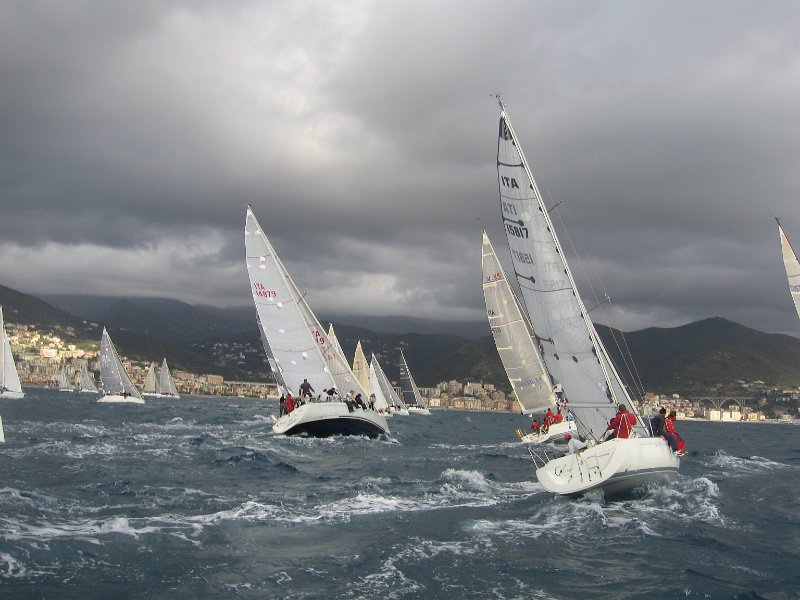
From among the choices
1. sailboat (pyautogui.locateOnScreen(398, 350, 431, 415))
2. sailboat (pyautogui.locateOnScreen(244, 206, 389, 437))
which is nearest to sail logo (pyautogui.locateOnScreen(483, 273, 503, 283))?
sailboat (pyautogui.locateOnScreen(244, 206, 389, 437))

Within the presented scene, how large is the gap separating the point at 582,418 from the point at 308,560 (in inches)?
510

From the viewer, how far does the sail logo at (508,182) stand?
22.4 m

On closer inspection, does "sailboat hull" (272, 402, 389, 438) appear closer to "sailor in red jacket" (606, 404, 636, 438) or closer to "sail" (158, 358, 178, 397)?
"sailor in red jacket" (606, 404, 636, 438)

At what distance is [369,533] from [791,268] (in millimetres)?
32845

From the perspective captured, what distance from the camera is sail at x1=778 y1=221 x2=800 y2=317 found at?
126 ft

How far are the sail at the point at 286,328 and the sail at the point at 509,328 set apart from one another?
37.5 ft

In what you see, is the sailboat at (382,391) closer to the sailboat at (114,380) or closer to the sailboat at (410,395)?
the sailboat at (410,395)

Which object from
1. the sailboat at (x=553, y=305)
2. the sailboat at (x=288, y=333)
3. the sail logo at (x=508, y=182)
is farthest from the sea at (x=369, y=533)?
the sailboat at (x=288, y=333)

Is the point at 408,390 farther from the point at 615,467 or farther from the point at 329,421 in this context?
the point at 615,467

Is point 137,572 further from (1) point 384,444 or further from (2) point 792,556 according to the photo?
(1) point 384,444

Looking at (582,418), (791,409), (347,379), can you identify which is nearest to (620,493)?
(582,418)

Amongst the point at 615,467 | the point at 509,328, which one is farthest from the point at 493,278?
the point at 615,467

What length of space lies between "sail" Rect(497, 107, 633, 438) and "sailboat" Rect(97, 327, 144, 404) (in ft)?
284

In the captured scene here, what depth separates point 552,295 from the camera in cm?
2217
